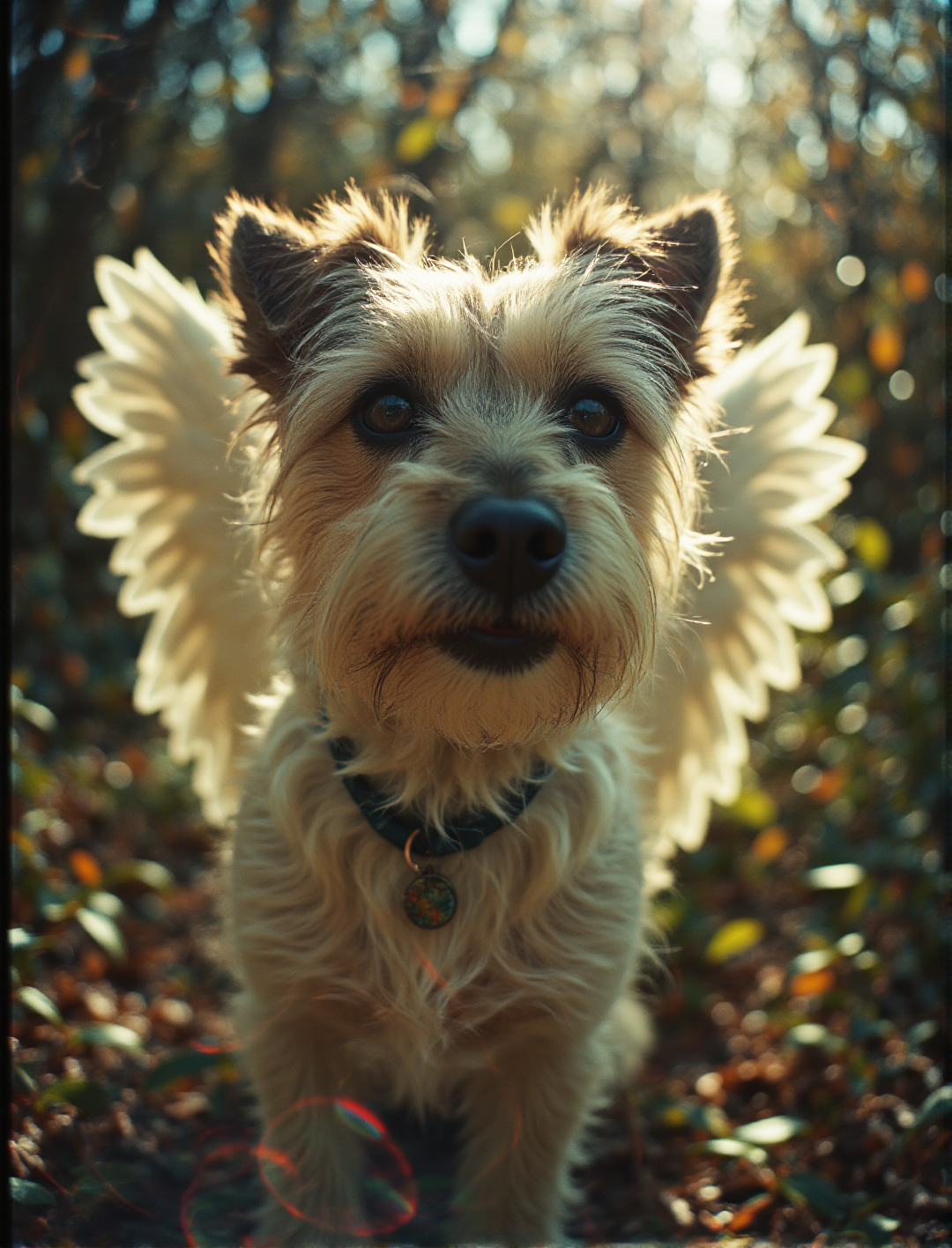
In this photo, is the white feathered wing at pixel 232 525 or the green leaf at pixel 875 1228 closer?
the green leaf at pixel 875 1228

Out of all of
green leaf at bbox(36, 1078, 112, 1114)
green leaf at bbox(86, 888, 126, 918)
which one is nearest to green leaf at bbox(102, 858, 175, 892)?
green leaf at bbox(86, 888, 126, 918)

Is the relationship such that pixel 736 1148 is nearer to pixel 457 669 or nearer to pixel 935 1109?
pixel 935 1109

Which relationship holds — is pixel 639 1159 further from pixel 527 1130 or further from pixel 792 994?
pixel 792 994

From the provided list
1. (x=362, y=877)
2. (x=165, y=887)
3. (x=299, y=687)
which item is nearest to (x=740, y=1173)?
(x=362, y=877)

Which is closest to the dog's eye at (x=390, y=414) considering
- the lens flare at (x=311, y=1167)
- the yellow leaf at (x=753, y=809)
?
the lens flare at (x=311, y=1167)

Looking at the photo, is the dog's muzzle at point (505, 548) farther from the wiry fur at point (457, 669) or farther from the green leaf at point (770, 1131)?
the green leaf at point (770, 1131)

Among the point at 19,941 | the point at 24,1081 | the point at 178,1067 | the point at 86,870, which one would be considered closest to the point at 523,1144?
the point at 178,1067

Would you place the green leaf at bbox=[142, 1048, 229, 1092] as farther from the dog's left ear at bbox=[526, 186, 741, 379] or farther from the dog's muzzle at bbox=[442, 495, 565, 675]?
the dog's left ear at bbox=[526, 186, 741, 379]
